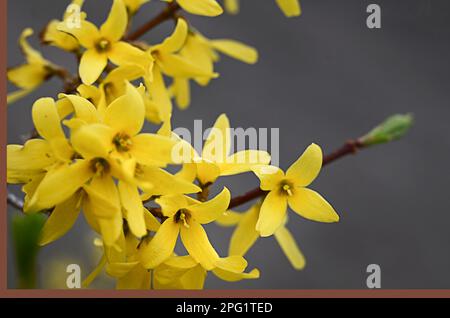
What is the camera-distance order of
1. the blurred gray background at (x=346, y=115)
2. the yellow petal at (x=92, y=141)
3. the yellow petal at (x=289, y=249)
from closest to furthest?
the yellow petal at (x=92, y=141)
the yellow petal at (x=289, y=249)
the blurred gray background at (x=346, y=115)

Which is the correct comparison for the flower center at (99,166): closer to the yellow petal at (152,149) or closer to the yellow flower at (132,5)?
the yellow petal at (152,149)

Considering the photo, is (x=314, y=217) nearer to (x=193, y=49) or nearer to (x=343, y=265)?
(x=193, y=49)

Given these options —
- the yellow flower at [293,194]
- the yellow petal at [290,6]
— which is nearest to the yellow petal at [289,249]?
the yellow flower at [293,194]

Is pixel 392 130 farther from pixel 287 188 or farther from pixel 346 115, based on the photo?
pixel 346 115

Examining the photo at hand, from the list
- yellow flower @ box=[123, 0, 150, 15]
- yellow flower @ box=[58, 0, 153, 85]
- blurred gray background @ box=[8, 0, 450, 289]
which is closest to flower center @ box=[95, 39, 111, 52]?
yellow flower @ box=[58, 0, 153, 85]

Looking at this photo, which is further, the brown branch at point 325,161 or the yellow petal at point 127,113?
the brown branch at point 325,161

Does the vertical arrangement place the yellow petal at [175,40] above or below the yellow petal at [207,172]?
above

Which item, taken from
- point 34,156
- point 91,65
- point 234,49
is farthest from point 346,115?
point 34,156

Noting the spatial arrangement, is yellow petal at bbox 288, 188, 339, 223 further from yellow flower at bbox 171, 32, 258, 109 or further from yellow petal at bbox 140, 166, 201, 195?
yellow flower at bbox 171, 32, 258, 109

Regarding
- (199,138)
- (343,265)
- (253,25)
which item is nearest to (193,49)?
(199,138)
